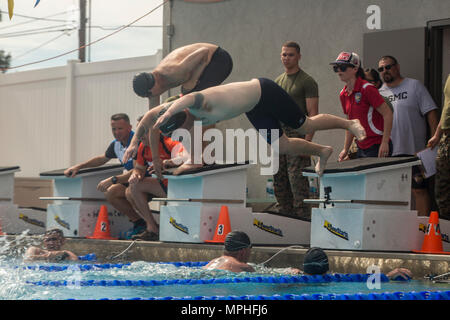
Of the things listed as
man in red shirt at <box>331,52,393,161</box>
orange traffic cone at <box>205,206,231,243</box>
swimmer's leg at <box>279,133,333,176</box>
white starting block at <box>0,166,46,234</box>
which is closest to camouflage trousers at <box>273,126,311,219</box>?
man in red shirt at <box>331,52,393,161</box>

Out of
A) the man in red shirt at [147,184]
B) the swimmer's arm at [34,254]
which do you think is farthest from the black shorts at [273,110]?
the swimmer's arm at [34,254]

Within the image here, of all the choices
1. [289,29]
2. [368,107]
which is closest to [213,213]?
[368,107]

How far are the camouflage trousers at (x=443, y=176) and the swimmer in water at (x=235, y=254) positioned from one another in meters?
2.39

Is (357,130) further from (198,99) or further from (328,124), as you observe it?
(198,99)

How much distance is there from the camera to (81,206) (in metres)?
11.0

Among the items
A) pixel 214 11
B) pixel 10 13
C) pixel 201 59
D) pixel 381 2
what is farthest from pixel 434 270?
pixel 214 11

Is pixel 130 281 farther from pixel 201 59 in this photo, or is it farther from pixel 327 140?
pixel 327 140

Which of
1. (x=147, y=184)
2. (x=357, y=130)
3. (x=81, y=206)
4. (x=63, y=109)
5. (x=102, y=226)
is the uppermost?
(x=63, y=109)

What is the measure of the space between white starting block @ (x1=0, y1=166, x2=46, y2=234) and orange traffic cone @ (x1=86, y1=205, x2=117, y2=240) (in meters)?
1.82

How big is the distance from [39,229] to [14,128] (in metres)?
7.27

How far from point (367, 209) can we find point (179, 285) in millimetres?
2176

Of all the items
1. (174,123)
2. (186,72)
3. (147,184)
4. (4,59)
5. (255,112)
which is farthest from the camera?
(4,59)

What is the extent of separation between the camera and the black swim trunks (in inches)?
348

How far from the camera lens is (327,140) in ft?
37.0
